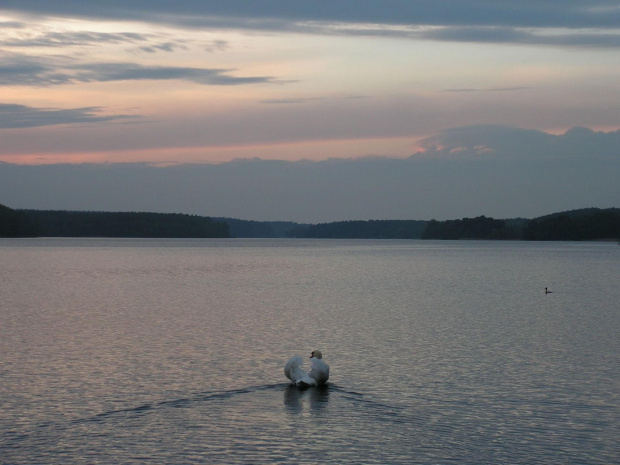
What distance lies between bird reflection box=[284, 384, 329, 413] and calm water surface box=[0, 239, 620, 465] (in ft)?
0.26

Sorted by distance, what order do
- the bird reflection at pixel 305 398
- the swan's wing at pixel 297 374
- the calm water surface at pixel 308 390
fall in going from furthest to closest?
1. the swan's wing at pixel 297 374
2. the bird reflection at pixel 305 398
3. the calm water surface at pixel 308 390

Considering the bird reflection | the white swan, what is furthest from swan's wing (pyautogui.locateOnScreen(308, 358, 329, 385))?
the bird reflection

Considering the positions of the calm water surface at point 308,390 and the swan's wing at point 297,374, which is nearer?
the calm water surface at point 308,390

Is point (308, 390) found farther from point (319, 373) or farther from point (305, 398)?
point (305, 398)

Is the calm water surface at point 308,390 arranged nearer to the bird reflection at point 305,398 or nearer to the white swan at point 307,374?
the bird reflection at point 305,398

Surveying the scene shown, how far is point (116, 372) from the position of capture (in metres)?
22.0

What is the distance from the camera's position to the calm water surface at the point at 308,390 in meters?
14.9

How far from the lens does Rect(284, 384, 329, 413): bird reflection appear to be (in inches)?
713

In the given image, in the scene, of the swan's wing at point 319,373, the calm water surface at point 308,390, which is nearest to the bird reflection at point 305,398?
the calm water surface at point 308,390

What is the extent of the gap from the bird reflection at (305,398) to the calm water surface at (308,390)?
0.08 meters

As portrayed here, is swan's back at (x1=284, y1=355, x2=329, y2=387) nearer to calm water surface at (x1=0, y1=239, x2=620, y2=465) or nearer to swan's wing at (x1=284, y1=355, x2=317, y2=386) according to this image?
swan's wing at (x1=284, y1=355, x2=317, y2=386)

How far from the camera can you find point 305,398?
19.1 meters

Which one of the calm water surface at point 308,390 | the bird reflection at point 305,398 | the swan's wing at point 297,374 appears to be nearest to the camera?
the calm water surface at point 308,390

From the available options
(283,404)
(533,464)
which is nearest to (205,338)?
(283,404)
